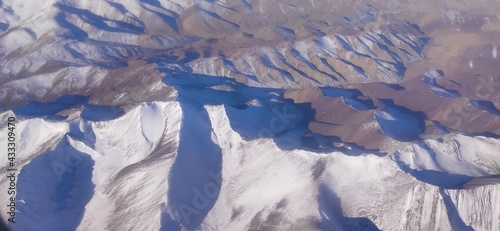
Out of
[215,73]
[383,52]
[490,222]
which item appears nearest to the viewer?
[490,222]

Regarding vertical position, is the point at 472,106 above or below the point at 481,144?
below

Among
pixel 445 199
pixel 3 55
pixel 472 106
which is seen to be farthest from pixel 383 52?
pixel 3 55

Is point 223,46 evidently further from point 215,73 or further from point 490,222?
point 490,222

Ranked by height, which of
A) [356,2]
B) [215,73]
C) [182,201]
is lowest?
[356,2]

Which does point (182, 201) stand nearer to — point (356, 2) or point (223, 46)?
point (223, 46)

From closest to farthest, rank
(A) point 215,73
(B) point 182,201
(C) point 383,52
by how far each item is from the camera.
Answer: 1. (B) point 182,201
2. (A) point 215,73
3. (C) point 383,52

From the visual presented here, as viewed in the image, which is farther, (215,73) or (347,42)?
(347,42)
